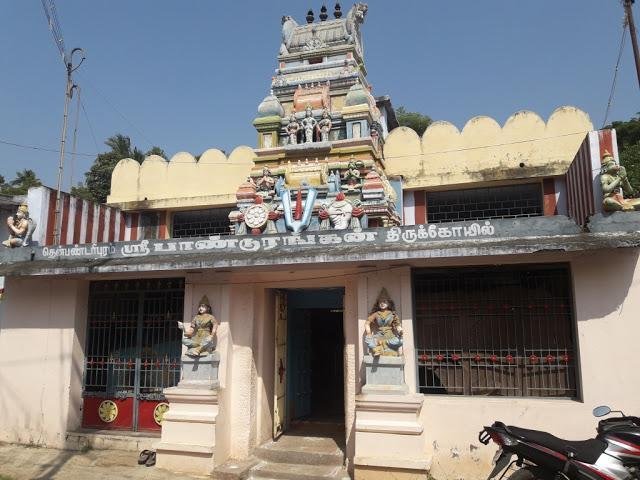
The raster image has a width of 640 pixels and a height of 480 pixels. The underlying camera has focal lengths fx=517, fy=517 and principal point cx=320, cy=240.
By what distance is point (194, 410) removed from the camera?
286 inches

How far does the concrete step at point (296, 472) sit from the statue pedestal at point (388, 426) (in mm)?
498

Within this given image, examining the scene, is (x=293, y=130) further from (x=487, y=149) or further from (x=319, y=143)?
(x=487, y=149)

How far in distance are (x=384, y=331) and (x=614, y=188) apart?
11.1 feet

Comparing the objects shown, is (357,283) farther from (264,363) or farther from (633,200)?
(633,200)

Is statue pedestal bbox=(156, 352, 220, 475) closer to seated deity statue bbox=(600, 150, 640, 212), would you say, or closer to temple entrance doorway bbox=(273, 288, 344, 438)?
temple entrance doorway bbox=(273, 288, 344, 438)

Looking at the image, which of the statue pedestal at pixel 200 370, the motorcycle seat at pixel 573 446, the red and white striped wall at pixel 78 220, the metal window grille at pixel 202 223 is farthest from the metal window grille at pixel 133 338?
the motorcycle seat at pixel 573 446

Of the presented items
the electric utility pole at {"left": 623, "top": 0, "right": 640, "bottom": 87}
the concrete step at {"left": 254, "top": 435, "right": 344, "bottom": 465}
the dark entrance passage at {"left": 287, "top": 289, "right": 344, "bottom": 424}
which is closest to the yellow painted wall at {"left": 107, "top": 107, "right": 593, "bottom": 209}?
the electric utility pole at {"left": 623, "top": 0, "right": 640, "bottom": 87}

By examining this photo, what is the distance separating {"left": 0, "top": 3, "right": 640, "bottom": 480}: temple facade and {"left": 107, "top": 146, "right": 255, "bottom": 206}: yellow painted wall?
1.38 m

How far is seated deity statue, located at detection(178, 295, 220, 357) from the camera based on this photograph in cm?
742

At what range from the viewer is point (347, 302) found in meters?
7.57

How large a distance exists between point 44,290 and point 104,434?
8.71 feet

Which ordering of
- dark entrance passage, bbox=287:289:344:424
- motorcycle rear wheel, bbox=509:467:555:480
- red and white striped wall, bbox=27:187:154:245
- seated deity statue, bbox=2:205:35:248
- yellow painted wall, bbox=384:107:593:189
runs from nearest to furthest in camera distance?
motorcycle rear wheel, bbox=509:467:555:480
seated deity statue, bbox=2:205:35:248
dark entrance passage, bbox=287:289:344:424
red and white striped wall, bbox=27:187:154:245
yellow painted wall, bbox=384:107:593:189

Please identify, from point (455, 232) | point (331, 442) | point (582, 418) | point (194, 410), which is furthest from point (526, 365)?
point (194, 410)

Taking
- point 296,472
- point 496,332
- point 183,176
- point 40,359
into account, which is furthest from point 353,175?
point 40,359
